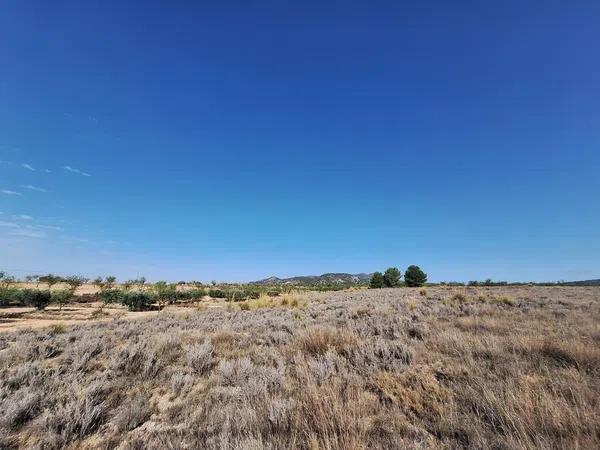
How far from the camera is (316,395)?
3924mm

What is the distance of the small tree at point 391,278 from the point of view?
6347 cm

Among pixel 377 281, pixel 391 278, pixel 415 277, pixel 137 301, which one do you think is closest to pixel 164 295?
pixel 137 301

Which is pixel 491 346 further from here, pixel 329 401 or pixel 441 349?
pixel 329 401

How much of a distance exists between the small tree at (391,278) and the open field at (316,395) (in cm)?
5787

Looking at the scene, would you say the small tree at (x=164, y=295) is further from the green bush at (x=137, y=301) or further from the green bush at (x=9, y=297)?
the green bush at (x=9, y=297)

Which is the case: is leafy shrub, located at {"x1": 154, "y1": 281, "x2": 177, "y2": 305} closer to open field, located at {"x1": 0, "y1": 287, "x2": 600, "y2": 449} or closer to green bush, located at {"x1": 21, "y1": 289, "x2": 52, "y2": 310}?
green bush, located at {"x1": 21, "y1": 289, "x2": 52, "y2": 310}

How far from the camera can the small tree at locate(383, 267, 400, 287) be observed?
63.5m

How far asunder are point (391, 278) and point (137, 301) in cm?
4865

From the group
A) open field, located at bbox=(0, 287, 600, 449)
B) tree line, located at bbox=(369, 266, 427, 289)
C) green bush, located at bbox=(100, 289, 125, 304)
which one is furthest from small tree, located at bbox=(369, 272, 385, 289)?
open field, located at bbox=(0, 287, 600, 449)

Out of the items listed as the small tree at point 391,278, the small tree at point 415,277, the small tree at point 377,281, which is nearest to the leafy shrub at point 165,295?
the small tree at point 377,281

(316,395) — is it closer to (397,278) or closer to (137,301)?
(137,301)

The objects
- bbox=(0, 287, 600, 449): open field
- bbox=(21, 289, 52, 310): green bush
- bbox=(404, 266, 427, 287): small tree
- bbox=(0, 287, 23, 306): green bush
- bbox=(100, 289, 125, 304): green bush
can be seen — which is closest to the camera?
bbox=(0, 287, 600, 449): open field

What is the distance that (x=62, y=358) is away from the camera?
696 centimetres

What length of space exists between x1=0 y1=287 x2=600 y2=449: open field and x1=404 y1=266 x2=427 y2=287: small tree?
58635 mm
